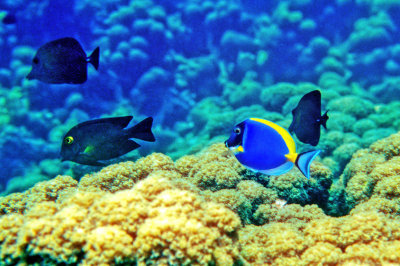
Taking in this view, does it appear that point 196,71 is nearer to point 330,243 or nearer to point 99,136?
point 99,136

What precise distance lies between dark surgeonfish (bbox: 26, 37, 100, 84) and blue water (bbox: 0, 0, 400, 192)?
10.1 ft

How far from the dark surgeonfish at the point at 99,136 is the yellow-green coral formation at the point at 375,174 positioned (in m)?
2.25

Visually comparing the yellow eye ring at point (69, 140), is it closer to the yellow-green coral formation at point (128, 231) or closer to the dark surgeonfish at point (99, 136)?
the dark surgeonfish at point (99, 136)

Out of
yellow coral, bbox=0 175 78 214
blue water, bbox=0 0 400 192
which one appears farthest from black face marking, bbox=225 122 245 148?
blue water, bbox=0 0 400 192

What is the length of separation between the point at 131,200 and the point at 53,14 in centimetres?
974

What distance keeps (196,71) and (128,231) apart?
9.21m

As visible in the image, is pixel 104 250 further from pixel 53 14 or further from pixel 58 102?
pixel 53 14

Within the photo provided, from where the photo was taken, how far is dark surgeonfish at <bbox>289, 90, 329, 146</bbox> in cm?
271

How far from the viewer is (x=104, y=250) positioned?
4.54 feet

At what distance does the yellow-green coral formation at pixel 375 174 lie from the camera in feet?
8.52

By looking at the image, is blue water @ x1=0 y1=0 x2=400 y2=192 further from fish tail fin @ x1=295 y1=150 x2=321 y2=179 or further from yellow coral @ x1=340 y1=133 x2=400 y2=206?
fish tail fin @ x1=295 y1=150 x2=321 y2=179

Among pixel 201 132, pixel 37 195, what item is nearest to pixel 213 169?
pixel 37 195

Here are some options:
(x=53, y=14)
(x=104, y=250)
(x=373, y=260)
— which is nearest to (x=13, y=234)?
(x=104, y=250)

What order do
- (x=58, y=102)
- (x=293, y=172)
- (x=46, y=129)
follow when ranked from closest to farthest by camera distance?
(x=293, y=172)
(x=46, y=129)
(x=58, y=102)
